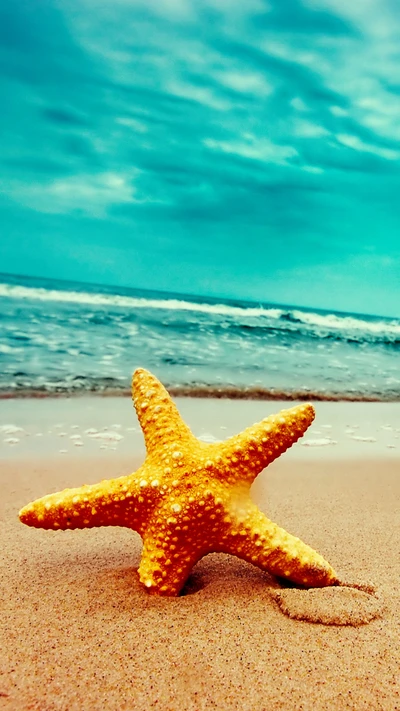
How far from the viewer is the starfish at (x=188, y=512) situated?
238cm

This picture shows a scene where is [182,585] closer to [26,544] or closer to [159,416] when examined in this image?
[159,416]

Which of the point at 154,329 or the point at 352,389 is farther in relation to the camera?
the point at 154,329

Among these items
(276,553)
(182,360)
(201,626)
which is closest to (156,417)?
(276,553)

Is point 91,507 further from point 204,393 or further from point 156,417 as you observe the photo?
point 204,393

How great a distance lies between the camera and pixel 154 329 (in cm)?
1755

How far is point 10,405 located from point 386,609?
4.90 meters

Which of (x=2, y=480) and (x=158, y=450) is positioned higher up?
(x=158, y=450)

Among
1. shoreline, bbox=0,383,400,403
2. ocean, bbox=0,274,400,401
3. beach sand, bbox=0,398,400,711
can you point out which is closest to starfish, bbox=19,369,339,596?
beach sand, bbox=0,398,400,711

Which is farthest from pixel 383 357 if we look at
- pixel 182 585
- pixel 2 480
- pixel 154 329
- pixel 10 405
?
pixel 182 585

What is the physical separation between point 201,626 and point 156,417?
0.86m

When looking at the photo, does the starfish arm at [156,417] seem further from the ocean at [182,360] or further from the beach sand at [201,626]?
the ocean at [182,360]

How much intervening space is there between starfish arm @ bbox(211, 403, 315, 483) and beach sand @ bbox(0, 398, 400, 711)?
0.66ft

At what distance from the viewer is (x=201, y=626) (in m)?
2.18

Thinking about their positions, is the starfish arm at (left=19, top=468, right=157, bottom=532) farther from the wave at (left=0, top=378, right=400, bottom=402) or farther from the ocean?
the ocean
